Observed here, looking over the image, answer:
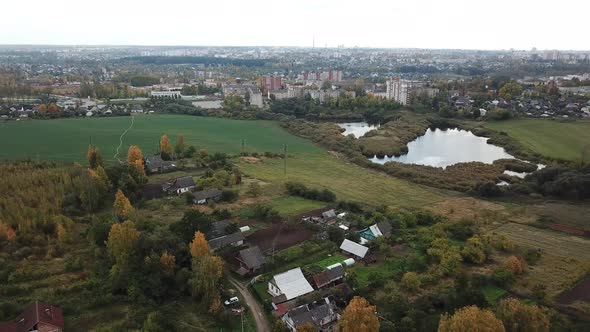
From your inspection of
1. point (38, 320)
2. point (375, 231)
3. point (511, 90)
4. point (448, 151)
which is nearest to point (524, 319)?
point (375, 231)

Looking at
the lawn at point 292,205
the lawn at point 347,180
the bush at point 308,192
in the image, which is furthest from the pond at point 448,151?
the lawn at point 292,205

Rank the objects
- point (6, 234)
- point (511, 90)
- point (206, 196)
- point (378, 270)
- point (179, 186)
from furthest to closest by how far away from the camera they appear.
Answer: point (511, 90) < point (179, 186) < point (206, 196) < point (6, 234) < point (378, 270)

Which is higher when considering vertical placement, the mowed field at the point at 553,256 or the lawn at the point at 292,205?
the lawn at the point at 292,205

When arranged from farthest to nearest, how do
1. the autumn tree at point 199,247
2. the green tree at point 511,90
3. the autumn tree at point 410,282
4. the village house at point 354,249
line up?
the green tree at point 511,90 < the village house at point 354,249 < the autumn tree at point 410,282 < the autumn tree at point 199,247

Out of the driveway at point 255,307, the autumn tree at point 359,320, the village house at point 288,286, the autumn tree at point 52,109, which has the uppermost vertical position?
the autumn tree at point 52,109

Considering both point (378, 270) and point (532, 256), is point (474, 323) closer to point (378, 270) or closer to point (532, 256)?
point (378, 270)

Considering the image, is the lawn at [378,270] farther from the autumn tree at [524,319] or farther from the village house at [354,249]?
the autumn tree at [524,319]

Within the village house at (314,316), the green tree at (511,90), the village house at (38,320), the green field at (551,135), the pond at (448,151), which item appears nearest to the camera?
the village house at (38,320)
